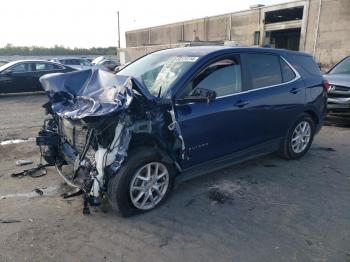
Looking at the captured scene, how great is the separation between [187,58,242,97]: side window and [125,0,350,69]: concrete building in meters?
12.5

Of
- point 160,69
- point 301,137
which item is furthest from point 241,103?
point 301,137

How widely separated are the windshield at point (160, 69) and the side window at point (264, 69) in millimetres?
957

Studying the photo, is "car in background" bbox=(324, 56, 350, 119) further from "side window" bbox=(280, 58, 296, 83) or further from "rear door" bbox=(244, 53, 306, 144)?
"side window" bbox=(280, 58, 296, 83)

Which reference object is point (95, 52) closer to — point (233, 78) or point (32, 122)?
point (32, 122)

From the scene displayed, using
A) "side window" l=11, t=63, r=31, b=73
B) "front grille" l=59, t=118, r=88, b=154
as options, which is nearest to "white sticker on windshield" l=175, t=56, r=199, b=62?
"front grille" l=59, t=118, r=88, b=154

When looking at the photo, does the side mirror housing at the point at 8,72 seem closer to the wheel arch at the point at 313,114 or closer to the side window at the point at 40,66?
the side window at the point at 40,66

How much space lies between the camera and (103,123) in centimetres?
339

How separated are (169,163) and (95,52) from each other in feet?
199

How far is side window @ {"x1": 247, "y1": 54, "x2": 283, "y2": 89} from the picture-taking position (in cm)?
464

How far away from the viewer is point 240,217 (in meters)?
3.75

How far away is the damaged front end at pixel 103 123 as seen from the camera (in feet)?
11.3

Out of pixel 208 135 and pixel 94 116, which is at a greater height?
pixel 94 116

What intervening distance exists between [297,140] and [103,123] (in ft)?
11.3

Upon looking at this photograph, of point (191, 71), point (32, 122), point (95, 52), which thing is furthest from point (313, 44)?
point (95, 52)
